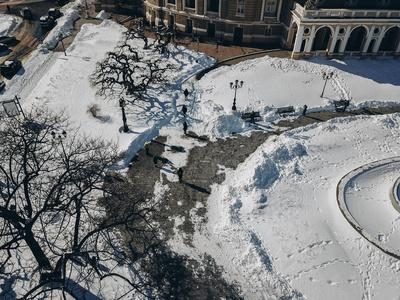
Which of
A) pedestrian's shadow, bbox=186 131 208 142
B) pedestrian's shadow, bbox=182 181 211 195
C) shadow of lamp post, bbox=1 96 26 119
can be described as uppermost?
shadow of lamp post, bbox=1 96 26 119

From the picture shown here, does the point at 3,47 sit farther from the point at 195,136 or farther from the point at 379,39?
the point at 379,39

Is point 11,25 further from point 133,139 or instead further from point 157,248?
point 157,248

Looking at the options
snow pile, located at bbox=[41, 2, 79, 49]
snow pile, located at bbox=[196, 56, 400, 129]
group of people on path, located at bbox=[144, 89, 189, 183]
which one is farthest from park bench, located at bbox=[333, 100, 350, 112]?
snow pile, located at bbox=[41, 2, 79, 49]

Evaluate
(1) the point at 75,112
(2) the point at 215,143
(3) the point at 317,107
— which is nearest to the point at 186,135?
(2) the point at 215,143

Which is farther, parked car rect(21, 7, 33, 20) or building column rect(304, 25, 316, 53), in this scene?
parked car rect(21, 7, 33, 20)

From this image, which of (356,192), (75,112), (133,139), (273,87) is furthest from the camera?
(273,87)

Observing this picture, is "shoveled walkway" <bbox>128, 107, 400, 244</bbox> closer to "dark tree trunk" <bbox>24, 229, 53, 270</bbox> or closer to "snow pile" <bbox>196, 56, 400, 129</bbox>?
"snow pile" <bbox>196, 56, 400, 129</bbox>
